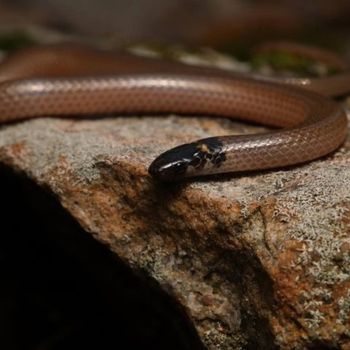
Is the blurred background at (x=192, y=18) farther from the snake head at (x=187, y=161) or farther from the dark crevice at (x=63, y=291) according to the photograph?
the snake head at (x=187, y=161)

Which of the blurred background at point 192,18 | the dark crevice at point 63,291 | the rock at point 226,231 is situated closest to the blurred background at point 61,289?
the dark crevice at point 63,291

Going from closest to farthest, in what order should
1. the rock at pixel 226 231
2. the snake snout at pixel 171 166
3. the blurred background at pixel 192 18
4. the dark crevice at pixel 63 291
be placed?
the rock at pixel 226 231 → the snake snout at pixel 171 166 → the dark crevice at pixel 63 291 → the blurred background at pixel 192 18

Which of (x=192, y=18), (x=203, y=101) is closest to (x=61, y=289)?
(x=203, y=101)

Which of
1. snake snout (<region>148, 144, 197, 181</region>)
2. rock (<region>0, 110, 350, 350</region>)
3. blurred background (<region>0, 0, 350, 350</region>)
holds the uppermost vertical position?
snake snout (<region>148, 144, 197, 181</region>)

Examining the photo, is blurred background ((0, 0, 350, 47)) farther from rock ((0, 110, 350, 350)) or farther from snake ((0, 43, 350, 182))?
rock ((0, 110, 350, 350))

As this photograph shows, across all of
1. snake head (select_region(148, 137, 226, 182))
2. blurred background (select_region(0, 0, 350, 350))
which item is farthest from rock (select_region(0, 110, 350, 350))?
blurred background (select_region(0, 0, 350, 350))

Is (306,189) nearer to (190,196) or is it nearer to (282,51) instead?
(190,196)

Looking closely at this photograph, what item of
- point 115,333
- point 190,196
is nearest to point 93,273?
point 115,333
